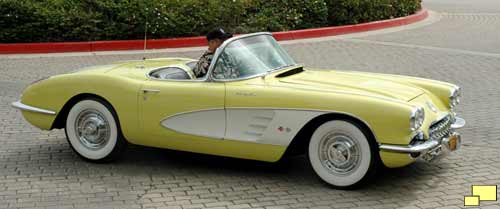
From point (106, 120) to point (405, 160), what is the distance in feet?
8.76

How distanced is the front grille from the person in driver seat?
78.9 inches

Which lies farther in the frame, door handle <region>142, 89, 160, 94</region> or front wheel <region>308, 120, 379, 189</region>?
door handle <region>142, 89, 160, 94</region>

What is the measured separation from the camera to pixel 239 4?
1490 cm

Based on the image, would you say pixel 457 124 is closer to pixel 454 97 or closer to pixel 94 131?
pixel 454 97

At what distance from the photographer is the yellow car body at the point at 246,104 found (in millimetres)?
5145

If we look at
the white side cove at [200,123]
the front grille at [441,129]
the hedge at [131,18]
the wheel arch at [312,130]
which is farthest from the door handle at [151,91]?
the hedge at [131,18]

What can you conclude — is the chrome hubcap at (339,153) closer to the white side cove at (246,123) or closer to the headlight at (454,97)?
the white side cove at (246,123)

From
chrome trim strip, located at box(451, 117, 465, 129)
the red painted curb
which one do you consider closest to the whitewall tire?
chrome trim strip, located at box(451, 117, 465, 129)

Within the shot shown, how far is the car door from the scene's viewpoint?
567cm

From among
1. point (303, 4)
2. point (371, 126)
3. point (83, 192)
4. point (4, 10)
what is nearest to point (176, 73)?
point (83, 192)

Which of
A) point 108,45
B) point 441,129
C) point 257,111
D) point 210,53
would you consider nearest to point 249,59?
point 210,53

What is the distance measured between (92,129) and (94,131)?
1.0 inches

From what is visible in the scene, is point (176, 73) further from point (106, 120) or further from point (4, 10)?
point (4, 10)

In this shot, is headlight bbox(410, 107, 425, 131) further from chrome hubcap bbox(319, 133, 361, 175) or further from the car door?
the car door
